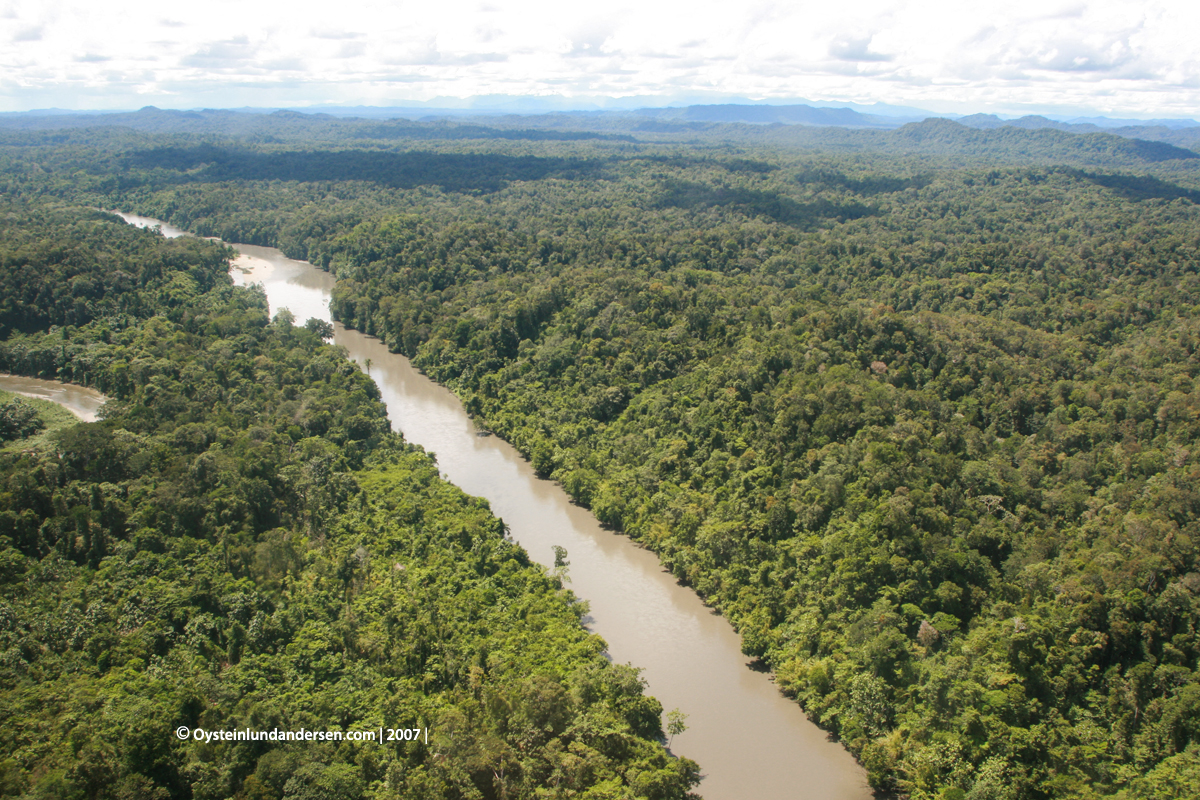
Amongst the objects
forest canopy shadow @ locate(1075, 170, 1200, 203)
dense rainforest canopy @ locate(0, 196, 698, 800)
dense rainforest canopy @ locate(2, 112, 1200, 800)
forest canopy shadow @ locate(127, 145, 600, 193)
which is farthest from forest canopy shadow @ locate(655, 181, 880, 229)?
dense rainforest canopy @ locate(0, 196, 698, 800)

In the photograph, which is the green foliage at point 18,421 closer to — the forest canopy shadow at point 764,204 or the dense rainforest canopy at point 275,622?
the dense rainforest canopy at point 275,622

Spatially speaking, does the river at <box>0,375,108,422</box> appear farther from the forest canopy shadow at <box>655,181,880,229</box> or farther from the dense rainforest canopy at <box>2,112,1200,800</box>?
the forest canopy shadow at <box>655,181,880,229</box>

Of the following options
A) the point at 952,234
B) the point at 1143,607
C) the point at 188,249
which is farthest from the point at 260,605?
the point at 952,234

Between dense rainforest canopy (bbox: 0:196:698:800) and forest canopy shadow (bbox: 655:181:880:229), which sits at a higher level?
forest canopy shadow (bbox: 655:181:880:229)

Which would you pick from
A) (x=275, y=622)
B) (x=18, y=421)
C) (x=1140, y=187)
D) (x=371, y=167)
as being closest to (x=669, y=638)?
(x=275, y=622)

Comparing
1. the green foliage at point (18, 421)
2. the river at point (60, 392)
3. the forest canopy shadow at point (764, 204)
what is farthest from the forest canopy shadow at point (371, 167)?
the green foliage at point (18, 421)

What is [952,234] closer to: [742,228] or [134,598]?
[742,228]
